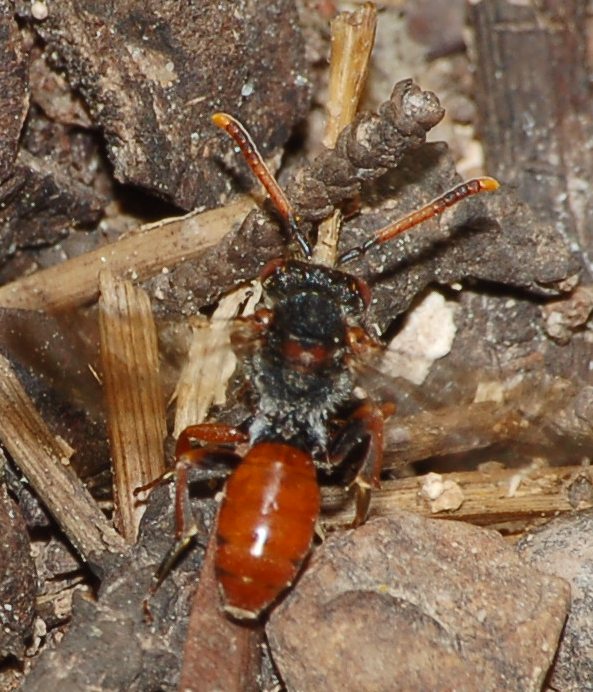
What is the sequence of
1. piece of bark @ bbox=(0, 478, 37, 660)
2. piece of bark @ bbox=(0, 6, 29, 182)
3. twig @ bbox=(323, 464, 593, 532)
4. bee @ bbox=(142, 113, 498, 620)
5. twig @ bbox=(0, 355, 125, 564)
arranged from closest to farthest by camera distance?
piece of bark @ bbox=(0, 478, 37, 660) < bee @ bbox=(142, 113, 498, 620) < twig @ bbox=(0, 355, 125, 564) < piece of bark @ bbox=(0, 6, 29, 182) < twig @ bbox=(323, 464, 593, 532)

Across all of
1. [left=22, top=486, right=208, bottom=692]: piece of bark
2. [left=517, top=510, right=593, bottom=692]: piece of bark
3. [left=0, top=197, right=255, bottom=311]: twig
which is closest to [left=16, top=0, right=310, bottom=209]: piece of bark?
[left=0, top=197, right=255, bottom=311]: twig

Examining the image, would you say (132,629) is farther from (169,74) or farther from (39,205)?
(169,74)

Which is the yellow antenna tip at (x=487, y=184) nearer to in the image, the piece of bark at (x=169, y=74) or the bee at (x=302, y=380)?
the bee at (x=302, y=380)

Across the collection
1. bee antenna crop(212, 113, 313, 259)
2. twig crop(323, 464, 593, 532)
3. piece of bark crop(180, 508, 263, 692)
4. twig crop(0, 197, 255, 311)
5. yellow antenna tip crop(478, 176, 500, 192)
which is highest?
bee antenna crop(212, 113, 313, 259)

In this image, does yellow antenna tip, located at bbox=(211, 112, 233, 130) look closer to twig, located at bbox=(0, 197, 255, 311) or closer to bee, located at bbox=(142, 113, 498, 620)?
bee, located at bbox=(142, 113, 498, 620)

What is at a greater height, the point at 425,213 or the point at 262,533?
the point at 425,213

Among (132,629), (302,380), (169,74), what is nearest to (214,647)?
(132,629)

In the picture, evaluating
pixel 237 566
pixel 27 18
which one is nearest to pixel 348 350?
pixel 237 566

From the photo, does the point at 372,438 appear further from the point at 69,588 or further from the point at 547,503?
the point at 69,588
